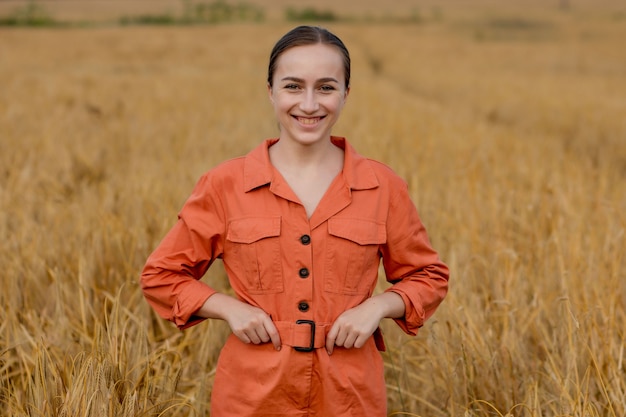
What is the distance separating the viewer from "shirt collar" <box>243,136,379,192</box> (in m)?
1.30

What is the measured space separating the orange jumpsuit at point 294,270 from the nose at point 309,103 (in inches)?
4.9

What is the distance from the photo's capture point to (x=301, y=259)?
4.16 ft

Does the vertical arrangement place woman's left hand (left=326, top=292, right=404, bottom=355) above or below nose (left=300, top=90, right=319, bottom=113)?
below

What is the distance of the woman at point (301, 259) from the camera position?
1268mm

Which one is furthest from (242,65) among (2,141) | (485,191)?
(485,191)

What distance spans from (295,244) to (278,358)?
0.21 meters

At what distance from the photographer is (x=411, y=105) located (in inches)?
308

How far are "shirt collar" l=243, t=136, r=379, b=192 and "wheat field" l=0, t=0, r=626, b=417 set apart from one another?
21.1 inches

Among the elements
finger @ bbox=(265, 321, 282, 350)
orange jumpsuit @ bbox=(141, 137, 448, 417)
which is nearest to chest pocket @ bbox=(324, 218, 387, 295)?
orange jumpsuit @ bbox=(141, 137, 448, 417)

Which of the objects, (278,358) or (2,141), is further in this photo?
(2,141)

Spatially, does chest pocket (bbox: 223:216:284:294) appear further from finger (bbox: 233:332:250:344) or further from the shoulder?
the shoulder

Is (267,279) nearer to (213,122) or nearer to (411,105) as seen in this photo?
(213,122)

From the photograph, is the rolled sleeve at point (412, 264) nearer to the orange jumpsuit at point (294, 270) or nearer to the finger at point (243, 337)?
the orange jumpsuit at point (294, 270)

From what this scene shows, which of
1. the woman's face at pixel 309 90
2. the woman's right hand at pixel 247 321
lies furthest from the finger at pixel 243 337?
the woman's face at pixel 309 90
